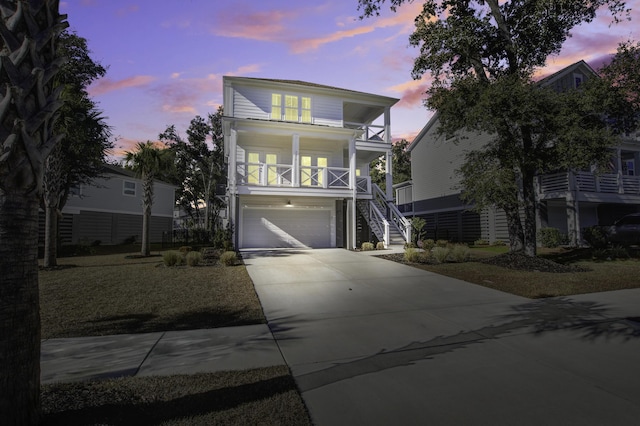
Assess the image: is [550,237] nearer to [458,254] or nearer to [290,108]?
[458,254]

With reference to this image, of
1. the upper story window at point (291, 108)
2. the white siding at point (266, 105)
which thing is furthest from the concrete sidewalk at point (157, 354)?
the upper story window at point (291, 108)

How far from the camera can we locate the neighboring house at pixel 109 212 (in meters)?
21.3

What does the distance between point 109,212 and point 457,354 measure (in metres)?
25.2

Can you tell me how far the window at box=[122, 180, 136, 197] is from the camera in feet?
81.6

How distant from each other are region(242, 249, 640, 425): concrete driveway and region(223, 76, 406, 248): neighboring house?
9154 mm

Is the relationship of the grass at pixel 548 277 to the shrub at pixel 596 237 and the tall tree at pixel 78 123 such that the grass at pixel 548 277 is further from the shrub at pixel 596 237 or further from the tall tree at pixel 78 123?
the tall tree at pixel 78 123

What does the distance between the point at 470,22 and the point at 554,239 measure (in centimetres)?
1108

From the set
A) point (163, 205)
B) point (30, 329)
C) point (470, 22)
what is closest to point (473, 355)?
point (30, 329)

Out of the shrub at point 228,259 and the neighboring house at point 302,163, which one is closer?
the shrub at point 228,259

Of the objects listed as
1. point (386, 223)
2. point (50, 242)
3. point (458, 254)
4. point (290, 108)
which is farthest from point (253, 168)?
point (458, 254)

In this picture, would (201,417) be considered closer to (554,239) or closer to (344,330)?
(344,330)

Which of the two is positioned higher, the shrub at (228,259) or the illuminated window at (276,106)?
the illuminated window at (276,106)

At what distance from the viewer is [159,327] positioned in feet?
18.3

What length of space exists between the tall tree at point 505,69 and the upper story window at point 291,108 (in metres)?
6.23
